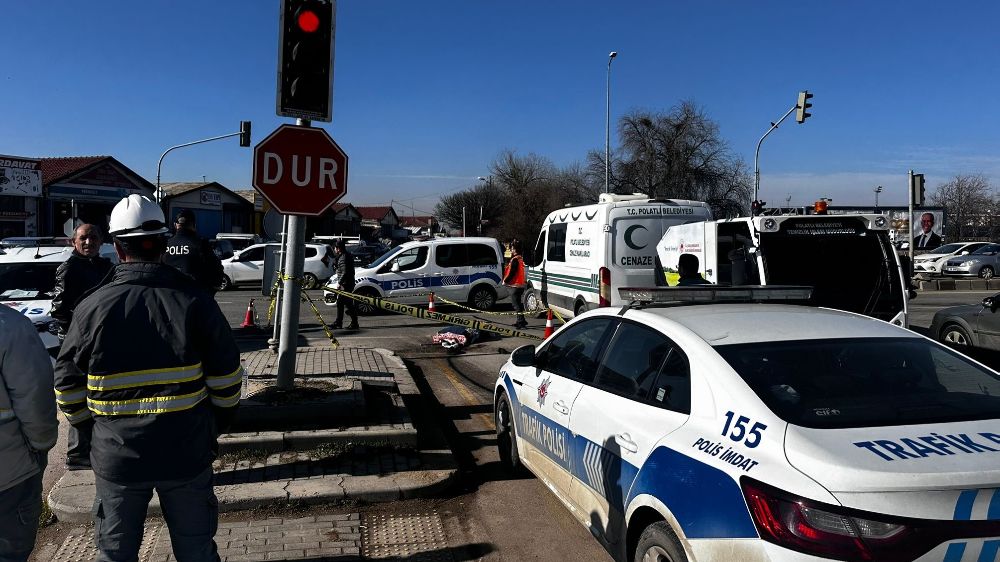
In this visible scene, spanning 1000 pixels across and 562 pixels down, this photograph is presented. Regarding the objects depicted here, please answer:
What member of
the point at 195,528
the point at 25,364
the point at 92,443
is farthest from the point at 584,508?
the point at 25,364

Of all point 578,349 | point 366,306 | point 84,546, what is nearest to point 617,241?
point 366,306

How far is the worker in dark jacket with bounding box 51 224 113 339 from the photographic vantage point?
650 cm

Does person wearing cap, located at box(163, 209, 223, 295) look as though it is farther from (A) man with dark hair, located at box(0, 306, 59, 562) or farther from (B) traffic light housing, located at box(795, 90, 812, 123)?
(B) traffic light housing, located at box(795, 90, 812, 123)

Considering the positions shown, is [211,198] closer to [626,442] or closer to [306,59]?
[306,59]

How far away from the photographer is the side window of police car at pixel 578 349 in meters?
4.48

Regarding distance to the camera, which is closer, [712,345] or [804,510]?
[804,510]

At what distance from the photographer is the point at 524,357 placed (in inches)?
213

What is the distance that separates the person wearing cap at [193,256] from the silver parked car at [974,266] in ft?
107

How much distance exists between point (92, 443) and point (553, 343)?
122 inches

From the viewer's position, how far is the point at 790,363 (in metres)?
3.42

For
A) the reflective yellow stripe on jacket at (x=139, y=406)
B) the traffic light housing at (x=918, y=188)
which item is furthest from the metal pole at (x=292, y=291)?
the traffic light housing at (x=918, y=188)

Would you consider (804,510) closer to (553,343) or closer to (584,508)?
(584,508)

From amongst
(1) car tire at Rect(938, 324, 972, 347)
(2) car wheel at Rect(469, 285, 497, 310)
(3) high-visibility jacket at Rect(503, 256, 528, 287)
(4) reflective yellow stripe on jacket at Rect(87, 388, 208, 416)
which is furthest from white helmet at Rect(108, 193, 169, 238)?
(2) car wheel at Rect(469, 285, 497, 310)

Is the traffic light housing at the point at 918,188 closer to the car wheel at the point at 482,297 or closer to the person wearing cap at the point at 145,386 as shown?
the car wheel at the point at 482,297
